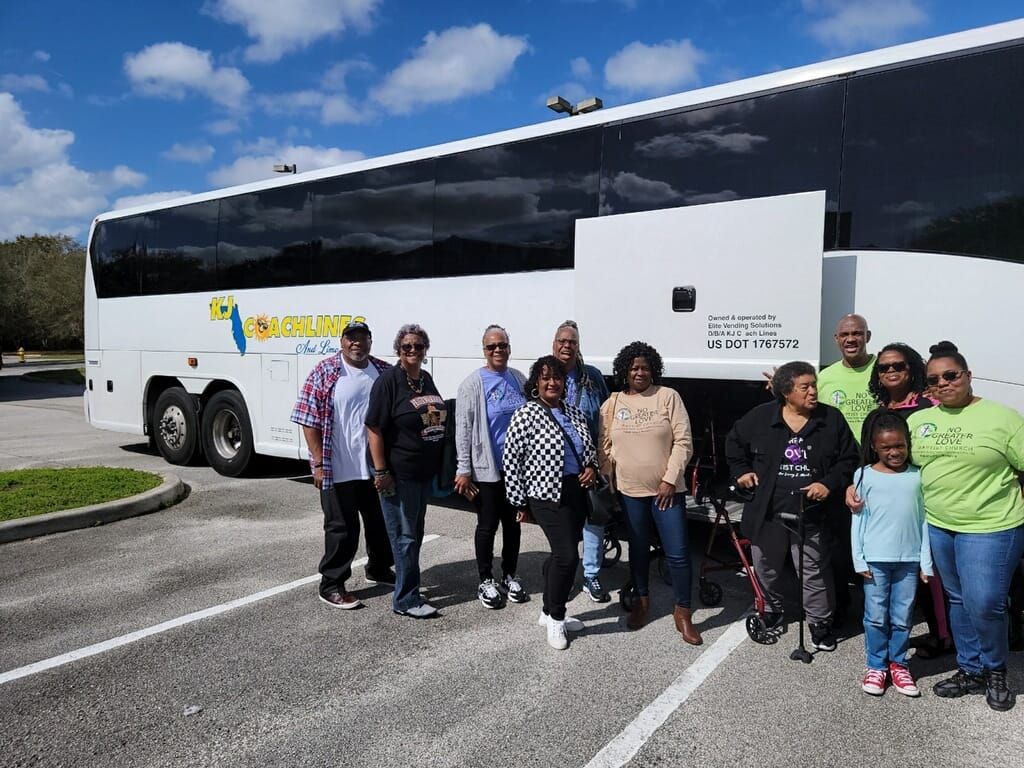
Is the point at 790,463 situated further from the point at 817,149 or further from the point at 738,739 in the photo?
the point at 817,149

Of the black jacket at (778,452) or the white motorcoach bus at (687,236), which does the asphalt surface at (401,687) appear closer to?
the black jacket at (778,452)

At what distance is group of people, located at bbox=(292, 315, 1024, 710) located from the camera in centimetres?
352

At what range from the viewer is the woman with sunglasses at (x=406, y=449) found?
15.1ft

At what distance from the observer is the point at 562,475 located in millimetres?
4285

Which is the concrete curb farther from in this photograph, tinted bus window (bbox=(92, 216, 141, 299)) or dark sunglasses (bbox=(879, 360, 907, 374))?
dark sunglasses (bbox=(879, 360, 907, 374))

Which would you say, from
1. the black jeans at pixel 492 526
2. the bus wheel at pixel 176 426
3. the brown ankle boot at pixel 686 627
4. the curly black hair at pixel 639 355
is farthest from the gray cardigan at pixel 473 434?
the bus wheel at pixel 176 426

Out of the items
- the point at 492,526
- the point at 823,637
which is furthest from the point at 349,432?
the point at 823,637

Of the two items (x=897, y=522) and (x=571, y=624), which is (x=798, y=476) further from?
(x=571, y=624)

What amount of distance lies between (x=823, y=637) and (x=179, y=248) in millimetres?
9011

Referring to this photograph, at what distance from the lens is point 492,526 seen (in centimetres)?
493

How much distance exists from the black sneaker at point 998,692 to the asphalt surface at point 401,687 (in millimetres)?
44

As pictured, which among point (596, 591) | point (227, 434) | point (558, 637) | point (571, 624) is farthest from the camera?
point (227, 434)

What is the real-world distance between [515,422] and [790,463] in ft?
5.04

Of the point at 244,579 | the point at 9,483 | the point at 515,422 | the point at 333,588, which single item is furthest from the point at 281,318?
the point at 515,422
